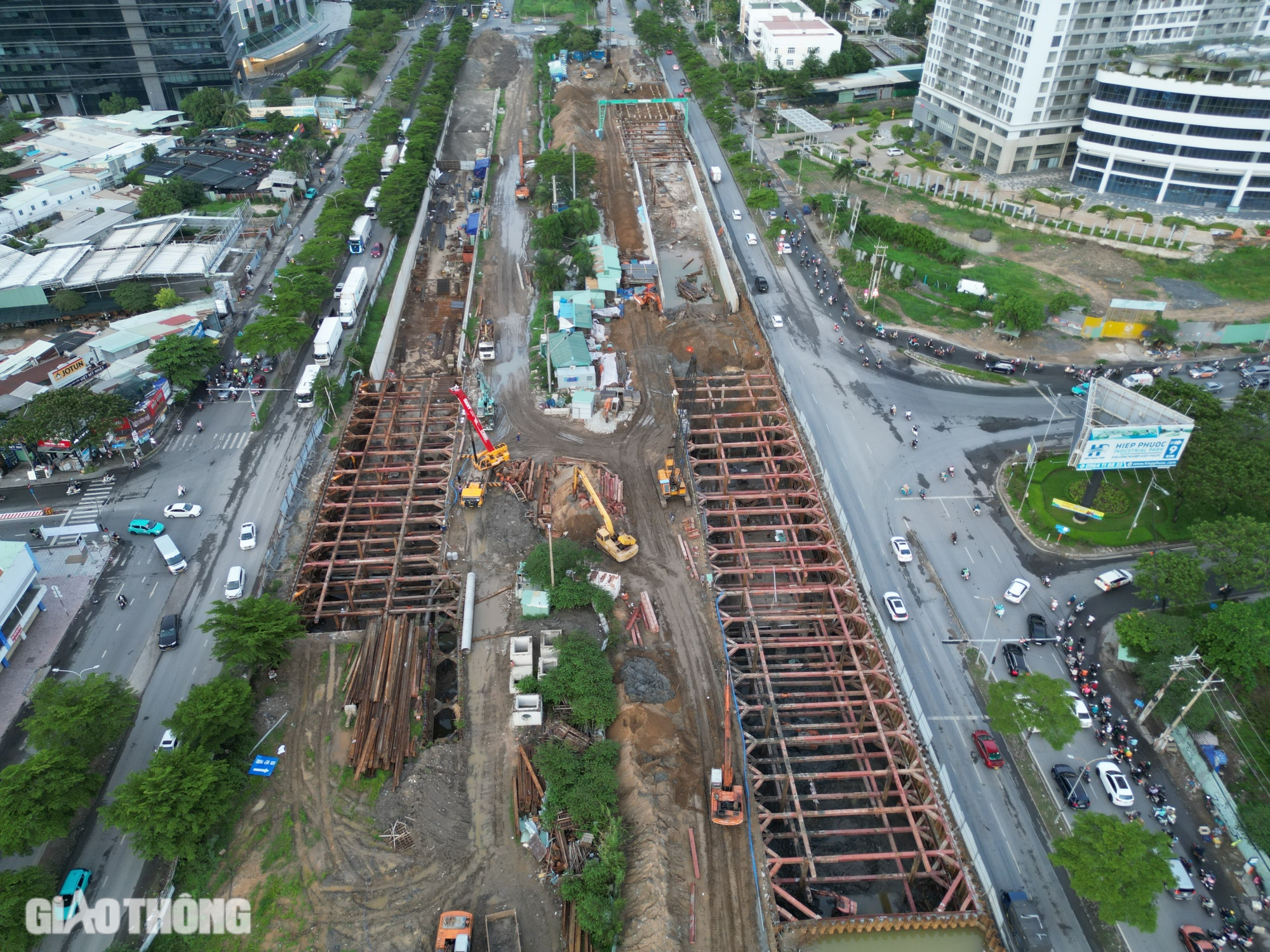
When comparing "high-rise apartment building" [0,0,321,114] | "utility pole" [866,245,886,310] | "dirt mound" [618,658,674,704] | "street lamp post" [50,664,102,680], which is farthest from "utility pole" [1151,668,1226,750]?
"high-rise apartment building" [0,0,321,114]

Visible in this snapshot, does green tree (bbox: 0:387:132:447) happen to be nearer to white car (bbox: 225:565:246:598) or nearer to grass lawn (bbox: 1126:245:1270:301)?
white car (bbox: 225:565:246:598)

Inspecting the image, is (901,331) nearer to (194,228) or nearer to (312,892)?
(312,892)

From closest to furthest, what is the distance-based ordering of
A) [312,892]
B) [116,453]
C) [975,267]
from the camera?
[312,892] < [116,453] < [975,267]

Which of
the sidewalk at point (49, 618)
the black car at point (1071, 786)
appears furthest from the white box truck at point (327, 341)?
the black car at point (1071, 786)

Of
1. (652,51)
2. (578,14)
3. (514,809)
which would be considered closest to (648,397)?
(514,809)

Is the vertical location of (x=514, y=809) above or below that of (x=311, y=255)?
below

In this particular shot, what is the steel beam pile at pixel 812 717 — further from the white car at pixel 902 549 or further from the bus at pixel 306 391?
the bus at pixel 306 391
